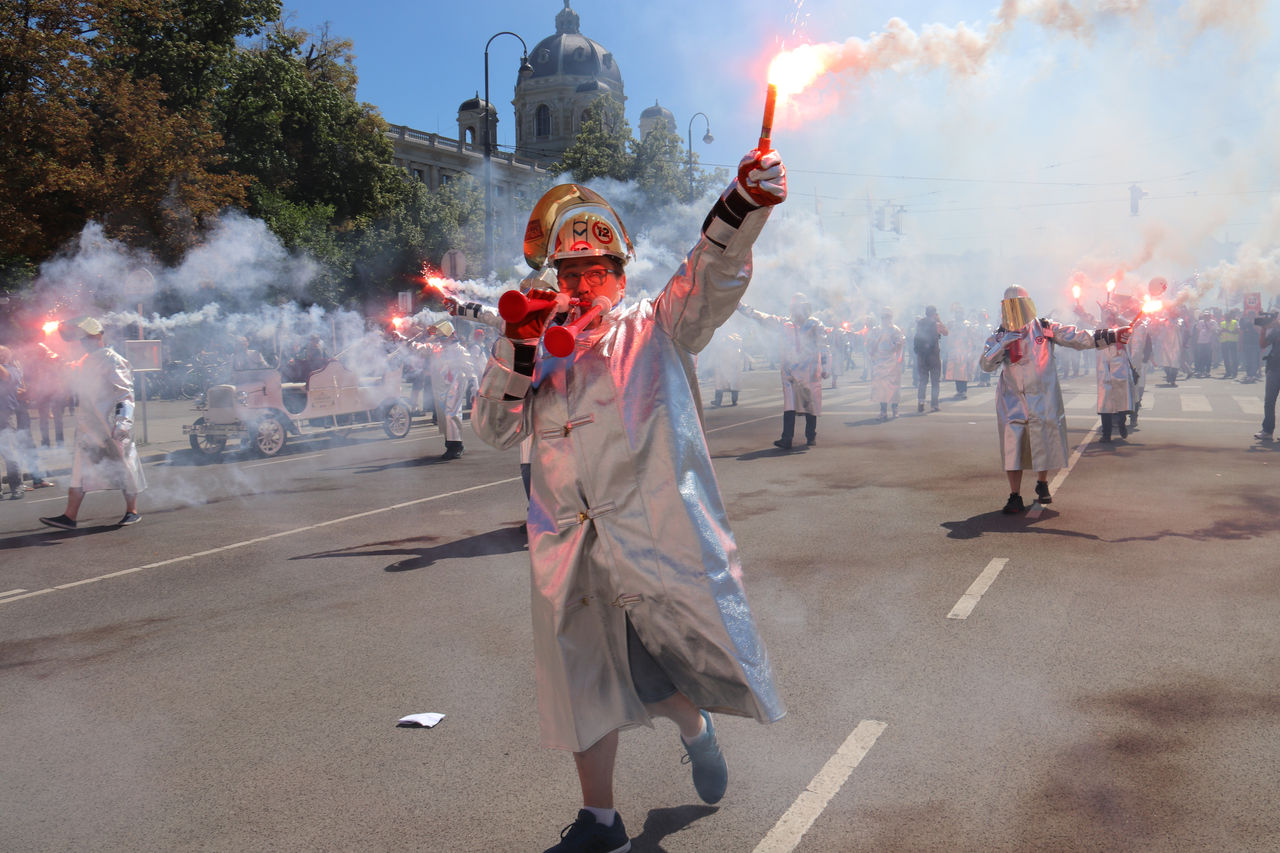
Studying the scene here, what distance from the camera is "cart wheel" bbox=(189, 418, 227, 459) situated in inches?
600

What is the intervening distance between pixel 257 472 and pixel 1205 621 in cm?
1087

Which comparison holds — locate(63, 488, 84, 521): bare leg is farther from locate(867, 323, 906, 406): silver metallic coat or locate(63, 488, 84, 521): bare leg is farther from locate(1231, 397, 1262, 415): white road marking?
locate(1231, 397, 1262, 415): white road marking

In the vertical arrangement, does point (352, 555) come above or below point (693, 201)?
below

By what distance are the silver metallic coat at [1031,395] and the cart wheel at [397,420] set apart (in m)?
11.0

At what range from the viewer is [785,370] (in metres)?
14.1

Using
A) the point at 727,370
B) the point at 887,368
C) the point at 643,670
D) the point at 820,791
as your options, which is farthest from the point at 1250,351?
the point at 643,670

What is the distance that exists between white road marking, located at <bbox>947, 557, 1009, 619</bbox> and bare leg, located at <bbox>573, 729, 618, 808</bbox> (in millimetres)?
2980

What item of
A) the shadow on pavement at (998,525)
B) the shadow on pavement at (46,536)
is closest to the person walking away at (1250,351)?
the shadow on pavement at (998,525)

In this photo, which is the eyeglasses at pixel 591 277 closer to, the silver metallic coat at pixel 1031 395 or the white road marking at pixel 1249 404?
the silver metallic coat at pixel 1031 395

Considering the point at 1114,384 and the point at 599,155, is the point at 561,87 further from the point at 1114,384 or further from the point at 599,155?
the point at 1114,384

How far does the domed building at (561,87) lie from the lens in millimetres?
86188

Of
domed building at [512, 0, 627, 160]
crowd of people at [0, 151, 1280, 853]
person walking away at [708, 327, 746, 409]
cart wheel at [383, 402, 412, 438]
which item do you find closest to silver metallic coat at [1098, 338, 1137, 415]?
person walking away at [708, 327, 746, 409]

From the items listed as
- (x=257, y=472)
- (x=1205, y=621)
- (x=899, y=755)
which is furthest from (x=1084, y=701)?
(x=257, y=472)

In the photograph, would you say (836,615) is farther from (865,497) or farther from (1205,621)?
(865,497)
